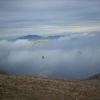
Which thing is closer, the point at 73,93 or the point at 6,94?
the point at 6,94

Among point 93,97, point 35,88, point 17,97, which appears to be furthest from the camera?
point 35,88

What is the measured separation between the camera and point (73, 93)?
53.2ft

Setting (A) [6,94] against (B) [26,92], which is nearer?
(A) [6,94]

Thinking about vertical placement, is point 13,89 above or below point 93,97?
above

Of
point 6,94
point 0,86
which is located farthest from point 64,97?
point 0,86

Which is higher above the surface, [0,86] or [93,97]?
[0,86]

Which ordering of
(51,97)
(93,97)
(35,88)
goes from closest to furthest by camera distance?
(51,97) < (93,97) < (35,88)

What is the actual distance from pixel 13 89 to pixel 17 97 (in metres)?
2.17

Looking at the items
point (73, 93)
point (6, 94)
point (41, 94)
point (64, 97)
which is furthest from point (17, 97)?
point (73, 93)

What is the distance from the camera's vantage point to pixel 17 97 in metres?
A: 13.5

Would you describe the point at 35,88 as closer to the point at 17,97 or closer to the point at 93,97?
the point at 17,97

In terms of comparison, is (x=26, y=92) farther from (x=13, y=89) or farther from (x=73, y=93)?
(x=73, y=93)

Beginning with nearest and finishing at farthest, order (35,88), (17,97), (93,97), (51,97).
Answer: (17,97) < (51,97) < (93,97) < (35,88)

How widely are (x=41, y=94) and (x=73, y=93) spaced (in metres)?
4.01
